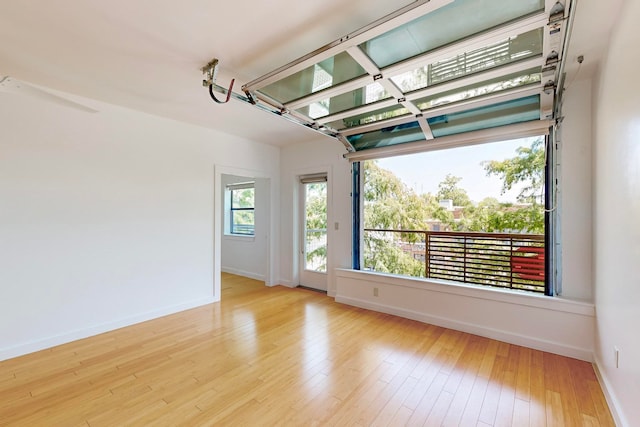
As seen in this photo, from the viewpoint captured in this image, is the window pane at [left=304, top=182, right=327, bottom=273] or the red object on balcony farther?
the window pane at [left=304, top=182, right=327, bottom=273]

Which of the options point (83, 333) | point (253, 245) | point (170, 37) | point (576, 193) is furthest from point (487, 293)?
point (83, 333)

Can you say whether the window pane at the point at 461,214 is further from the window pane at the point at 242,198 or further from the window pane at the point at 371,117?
the window pane at the point at 242,198

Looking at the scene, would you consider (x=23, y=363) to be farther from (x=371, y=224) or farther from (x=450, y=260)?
(x=450, y=260)

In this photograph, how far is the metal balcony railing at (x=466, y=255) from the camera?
3.56m

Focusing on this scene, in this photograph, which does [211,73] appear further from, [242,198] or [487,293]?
[242,198]

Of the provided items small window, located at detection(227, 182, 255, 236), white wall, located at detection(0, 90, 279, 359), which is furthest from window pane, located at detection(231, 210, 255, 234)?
white wall, located at detection(0, 90, 279, 359)

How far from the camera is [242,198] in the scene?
625 cm

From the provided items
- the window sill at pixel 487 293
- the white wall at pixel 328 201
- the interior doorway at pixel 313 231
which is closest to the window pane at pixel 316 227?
the interior doorway at pixel 313 231

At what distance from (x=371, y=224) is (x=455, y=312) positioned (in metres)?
1.83

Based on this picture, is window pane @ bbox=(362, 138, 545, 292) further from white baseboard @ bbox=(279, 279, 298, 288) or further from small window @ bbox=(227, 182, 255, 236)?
small window @ bbox=(227, 182, 255, 236)

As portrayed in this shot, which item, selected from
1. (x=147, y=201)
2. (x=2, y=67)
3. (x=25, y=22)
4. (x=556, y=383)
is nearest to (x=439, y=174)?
(x=556, y=383)

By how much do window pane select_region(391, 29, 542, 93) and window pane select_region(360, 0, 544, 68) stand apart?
0.85 feet

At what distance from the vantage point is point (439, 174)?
14.4ft

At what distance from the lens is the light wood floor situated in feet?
5.80
